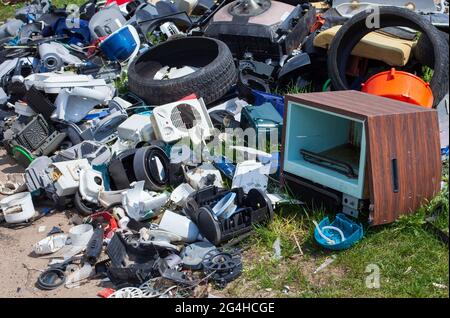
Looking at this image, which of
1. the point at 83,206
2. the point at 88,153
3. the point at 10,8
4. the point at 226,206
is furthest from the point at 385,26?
the point at 10,8

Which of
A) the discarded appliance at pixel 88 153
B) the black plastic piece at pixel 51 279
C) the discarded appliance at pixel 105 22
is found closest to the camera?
the black plastic piece at pixel 51 279

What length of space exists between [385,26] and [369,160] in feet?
5.90

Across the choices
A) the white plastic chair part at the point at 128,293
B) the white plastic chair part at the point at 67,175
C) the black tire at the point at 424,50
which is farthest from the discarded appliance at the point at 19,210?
the black tire at the point at 424,50

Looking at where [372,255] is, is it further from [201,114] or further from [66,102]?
[66,102]

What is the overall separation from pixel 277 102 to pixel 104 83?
5.54 ft

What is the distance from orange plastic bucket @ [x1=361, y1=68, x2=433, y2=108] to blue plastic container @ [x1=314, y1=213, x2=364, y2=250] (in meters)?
0.95

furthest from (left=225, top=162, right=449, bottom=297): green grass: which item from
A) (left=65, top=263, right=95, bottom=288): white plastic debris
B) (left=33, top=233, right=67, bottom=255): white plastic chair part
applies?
(left=33, top=233, right=67, bottom=255): white plastic chair part

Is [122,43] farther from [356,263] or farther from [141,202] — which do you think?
[356,263]

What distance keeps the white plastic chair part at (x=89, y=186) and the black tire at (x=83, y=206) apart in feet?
0.12

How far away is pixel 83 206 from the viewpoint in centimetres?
420

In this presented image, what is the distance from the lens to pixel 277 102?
4.87 m

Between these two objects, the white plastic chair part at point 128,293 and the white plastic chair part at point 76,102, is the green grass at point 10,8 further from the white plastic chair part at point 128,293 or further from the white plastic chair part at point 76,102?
the white plastic chair part at point 128,293

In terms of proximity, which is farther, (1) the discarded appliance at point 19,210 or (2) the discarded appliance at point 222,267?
(1) the discarded appliance at point 19,210

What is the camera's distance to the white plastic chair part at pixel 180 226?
144 inches
